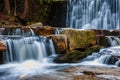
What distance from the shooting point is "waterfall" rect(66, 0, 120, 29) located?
22969 millimetres

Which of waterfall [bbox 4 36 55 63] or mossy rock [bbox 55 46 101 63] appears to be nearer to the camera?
mossy rock [bbox 55 46 101 63]

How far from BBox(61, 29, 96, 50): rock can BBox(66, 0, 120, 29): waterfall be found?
832 cm

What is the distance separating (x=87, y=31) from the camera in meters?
14.6

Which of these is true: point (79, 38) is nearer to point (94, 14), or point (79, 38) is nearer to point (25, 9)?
point (25, 9)

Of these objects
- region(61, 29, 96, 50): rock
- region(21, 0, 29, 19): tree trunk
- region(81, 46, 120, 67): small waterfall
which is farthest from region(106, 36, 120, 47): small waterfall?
region(21, 0, 29, 19): tree trunk

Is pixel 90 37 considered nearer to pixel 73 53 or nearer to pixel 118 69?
pixel 73 53

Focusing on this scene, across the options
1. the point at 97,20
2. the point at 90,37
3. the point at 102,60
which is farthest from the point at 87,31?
the point at 97,20

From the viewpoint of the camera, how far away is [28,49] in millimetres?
12945

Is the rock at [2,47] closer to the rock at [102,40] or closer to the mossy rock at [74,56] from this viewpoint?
the mossy rock at [74,56]

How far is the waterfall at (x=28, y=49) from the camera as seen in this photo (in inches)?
496

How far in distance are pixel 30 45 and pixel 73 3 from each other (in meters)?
12.3

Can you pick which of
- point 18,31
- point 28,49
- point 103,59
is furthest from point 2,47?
point 103,59

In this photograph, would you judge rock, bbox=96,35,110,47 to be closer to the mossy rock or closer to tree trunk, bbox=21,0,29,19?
the mossy rock

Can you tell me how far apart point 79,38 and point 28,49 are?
9.31 feet
